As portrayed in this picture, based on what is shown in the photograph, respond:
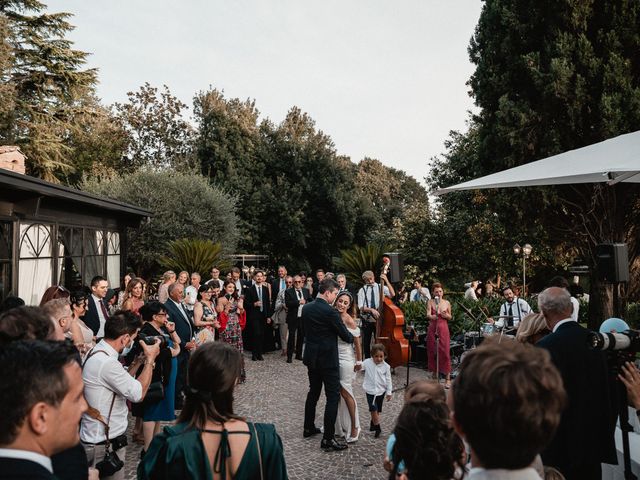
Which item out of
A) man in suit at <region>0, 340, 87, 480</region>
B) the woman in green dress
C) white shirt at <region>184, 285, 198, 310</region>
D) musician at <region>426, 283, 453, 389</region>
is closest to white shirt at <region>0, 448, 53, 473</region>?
man in suit at <region>0, 340, 87, 480</region>

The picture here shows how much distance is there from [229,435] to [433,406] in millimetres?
926

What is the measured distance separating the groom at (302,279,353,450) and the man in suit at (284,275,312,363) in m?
4.94

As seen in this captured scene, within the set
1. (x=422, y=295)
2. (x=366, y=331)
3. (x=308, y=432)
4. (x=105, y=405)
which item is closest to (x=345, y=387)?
(x=308, y=432)

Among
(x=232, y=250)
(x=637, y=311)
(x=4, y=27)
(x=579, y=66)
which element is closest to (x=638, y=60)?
(x=579, y=66)

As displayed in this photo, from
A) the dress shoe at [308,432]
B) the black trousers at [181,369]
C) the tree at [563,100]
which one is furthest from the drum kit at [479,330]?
the black trousers at [181,369]

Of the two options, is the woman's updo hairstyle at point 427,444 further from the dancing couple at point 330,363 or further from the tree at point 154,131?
the tree at point 154,131

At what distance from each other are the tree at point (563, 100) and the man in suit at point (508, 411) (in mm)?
13390

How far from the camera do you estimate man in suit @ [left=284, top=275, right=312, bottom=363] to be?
10859mm

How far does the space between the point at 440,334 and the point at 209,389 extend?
23.5 ft

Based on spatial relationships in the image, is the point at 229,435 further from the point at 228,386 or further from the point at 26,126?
the point at 26,126

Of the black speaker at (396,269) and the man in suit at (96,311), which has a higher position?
the black speaker at (396,269)

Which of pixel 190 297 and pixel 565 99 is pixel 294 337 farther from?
pixel 565 99

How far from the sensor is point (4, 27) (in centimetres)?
2028

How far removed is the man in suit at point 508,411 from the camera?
1.25m
